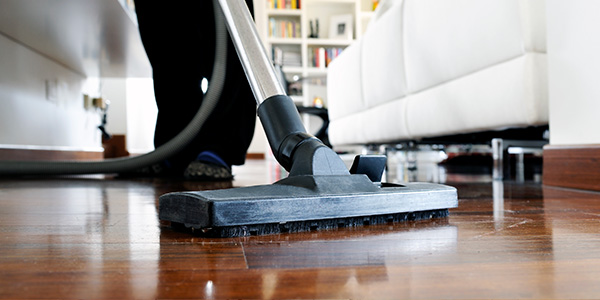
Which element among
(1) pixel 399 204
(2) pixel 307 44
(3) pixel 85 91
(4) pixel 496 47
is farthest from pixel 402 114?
(2) pixel 307 44

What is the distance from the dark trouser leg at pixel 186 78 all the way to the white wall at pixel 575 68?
90 cm

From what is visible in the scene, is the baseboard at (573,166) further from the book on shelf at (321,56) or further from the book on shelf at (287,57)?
the book on shelf at (321,56)

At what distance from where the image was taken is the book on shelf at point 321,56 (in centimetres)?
676

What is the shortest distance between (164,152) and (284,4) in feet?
17.9

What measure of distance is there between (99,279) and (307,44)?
6555 millimetres

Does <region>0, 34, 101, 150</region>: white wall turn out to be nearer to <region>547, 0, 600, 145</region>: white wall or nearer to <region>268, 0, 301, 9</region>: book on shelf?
<region>547, 0, 600, 145</region>: white wall

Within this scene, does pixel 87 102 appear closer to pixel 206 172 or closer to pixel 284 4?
pixel 206 172

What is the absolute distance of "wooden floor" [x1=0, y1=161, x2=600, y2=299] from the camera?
292 millimetres

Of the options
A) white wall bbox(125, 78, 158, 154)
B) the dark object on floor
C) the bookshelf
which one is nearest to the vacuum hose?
the dark object on floor

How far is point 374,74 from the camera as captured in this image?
241cm

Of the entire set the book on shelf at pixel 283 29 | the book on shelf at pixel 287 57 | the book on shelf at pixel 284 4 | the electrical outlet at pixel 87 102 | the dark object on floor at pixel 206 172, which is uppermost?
the book on shelf at pixel 284 4

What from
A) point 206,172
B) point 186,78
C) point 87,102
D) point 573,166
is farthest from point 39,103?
point 573,166

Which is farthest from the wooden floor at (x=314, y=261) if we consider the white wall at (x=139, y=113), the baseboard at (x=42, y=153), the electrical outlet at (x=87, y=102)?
the white wall at (x=139, y=113)

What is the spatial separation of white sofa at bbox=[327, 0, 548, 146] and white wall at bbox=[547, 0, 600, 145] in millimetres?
51
